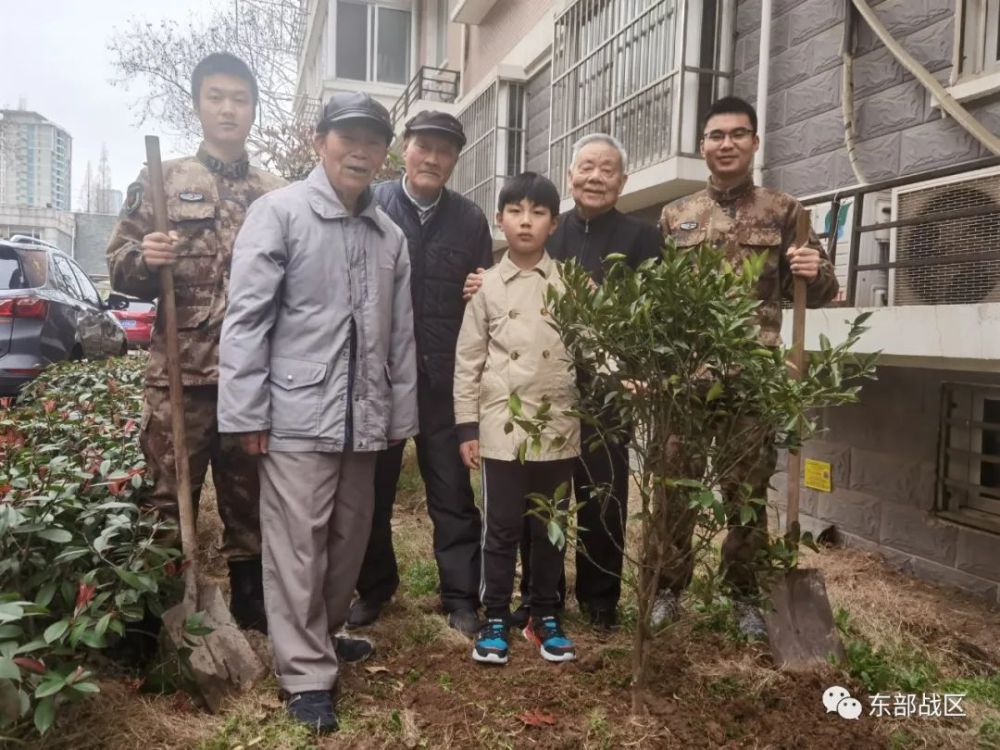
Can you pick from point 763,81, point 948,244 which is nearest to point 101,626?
point 948,244

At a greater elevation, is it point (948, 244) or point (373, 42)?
point (373, 42)

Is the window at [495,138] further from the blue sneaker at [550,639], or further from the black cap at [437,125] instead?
the blue sneaker at [550,639]

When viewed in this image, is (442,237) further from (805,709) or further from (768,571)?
(805,709)

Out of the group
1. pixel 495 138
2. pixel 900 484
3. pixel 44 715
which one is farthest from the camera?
pixel 495 138

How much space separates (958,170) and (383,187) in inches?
96.8

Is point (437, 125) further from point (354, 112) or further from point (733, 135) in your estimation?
point (733, 135)

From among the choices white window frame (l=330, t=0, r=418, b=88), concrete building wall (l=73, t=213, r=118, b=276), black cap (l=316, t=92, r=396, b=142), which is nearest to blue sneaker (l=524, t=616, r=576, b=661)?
black cap (l=316, t=92, r=396, b=142)

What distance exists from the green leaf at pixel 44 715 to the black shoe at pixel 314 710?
728mm

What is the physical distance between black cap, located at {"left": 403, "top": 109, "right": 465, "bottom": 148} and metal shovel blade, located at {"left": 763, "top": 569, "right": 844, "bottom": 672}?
210 cm

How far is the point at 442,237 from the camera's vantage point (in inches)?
130

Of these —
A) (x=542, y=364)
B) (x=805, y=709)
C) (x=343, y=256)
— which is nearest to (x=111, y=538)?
(x=343, y=256)

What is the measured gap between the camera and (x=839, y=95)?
4.48m

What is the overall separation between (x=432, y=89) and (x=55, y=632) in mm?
13462

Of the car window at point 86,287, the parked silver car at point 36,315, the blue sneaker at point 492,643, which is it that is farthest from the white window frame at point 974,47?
the car window at point 86,287
